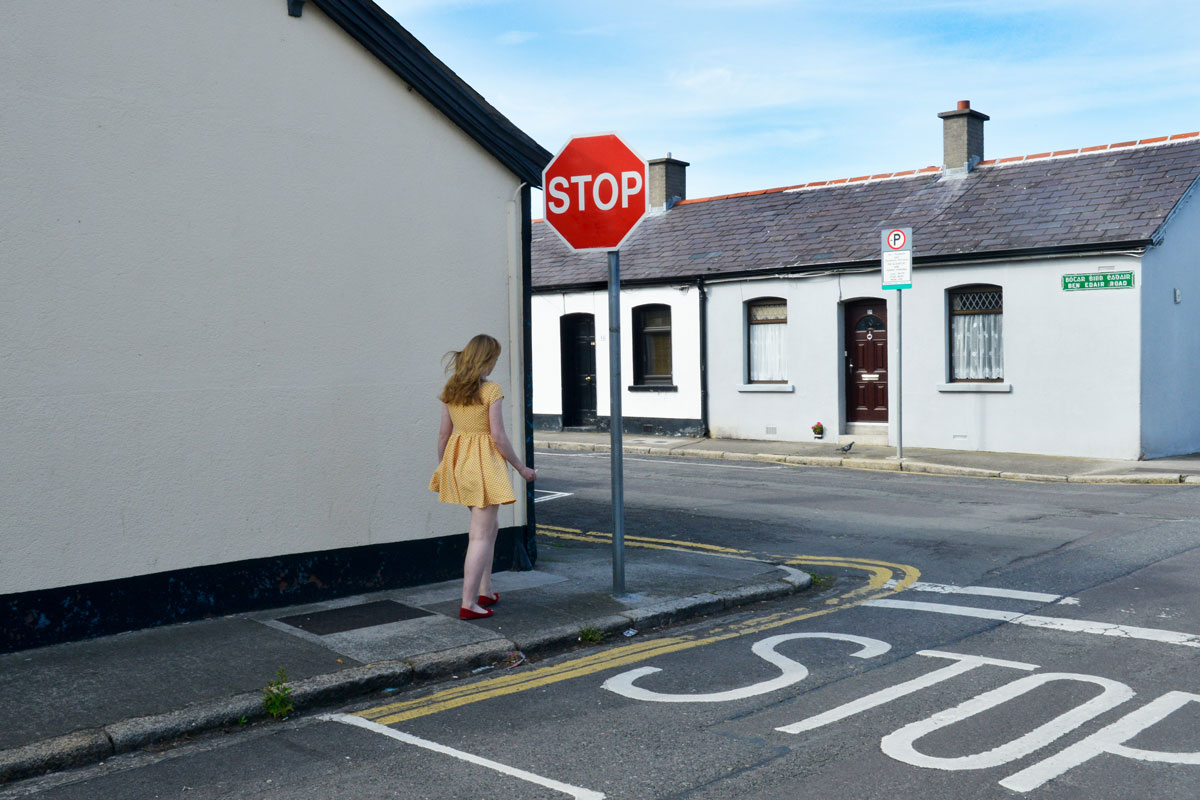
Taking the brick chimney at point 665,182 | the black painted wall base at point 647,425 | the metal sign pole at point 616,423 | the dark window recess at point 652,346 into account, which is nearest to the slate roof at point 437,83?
the metal sign pole at point 616,423

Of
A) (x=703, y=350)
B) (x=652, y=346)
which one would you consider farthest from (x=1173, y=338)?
(x=652, y=346)

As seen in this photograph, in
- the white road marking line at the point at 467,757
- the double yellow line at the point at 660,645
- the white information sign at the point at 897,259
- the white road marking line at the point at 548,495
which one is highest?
the white information sign at the point at 897,259

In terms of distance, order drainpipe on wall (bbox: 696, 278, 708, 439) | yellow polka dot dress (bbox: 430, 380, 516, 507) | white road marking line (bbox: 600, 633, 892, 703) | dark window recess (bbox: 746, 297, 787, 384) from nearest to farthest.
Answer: white road marking line (bbox: 600, 633, 892, 703), yellow polka dot dress (bbox: 430, 380, 516, 507), dark window recess (bbox: 746, 297, 787, 384), drainpipe on wall (bbox: 696, 278, 708, 439)

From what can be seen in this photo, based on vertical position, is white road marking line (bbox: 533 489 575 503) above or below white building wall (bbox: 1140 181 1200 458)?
below

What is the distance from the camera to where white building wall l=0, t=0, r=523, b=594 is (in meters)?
6.52

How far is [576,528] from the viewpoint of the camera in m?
11.6

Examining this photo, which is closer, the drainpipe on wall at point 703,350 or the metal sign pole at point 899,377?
the metal sign pole at point 899,377

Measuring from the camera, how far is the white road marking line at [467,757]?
14.7 feet

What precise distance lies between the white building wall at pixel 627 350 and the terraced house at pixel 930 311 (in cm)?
4

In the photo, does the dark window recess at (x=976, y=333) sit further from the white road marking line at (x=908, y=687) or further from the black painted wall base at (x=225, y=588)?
the white road marking line at (x=908, y=687)

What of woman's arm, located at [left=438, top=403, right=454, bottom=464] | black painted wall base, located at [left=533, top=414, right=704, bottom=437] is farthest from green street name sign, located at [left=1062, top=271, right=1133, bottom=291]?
woman's arm, located at [left=438, top=403, right=454, bottom=464]

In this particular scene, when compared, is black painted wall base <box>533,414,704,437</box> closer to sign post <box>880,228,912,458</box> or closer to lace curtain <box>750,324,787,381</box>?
lace curtain <box>750,324,787,381</box>

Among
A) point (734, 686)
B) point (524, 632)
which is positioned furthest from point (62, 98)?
point (734, 686)

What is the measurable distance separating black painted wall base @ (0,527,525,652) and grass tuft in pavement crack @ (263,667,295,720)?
1.66 meters
